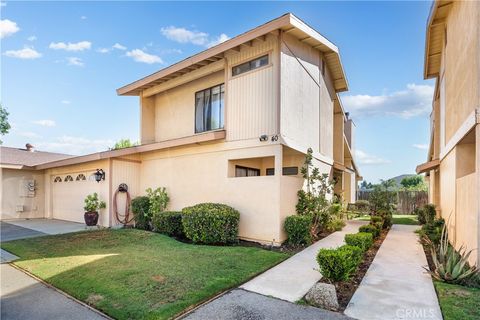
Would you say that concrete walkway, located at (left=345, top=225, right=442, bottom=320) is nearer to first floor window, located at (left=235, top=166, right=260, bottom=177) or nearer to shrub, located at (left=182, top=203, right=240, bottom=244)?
shrub, located at (left=182, top=203, right=240, bottom=244)

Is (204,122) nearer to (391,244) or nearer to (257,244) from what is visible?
(257,244)

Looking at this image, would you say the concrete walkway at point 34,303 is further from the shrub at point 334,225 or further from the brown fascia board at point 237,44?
the shrub at point 334,225

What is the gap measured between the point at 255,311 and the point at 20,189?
17.4m

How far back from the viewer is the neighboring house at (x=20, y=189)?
15.3m

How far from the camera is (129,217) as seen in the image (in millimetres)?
12188

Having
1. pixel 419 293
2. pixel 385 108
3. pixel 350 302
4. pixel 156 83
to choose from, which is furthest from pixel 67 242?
pixel 385 108

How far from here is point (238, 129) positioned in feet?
30.6

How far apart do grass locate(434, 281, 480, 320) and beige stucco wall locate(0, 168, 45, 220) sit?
758 inches

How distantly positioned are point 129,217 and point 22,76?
732cm

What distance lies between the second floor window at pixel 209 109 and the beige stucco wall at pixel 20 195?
1191 cm

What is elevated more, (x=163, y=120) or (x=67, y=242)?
(x=163, y=120)

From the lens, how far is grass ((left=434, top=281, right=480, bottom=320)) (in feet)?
12.5

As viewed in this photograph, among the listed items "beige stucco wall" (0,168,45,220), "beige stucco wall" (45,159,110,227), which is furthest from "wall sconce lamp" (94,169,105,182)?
"beige stucco wall" (0,168,45,220)

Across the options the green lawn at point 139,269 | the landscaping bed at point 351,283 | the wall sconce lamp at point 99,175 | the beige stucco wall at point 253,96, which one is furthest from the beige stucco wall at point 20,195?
the landscaping bed at point 351,283
